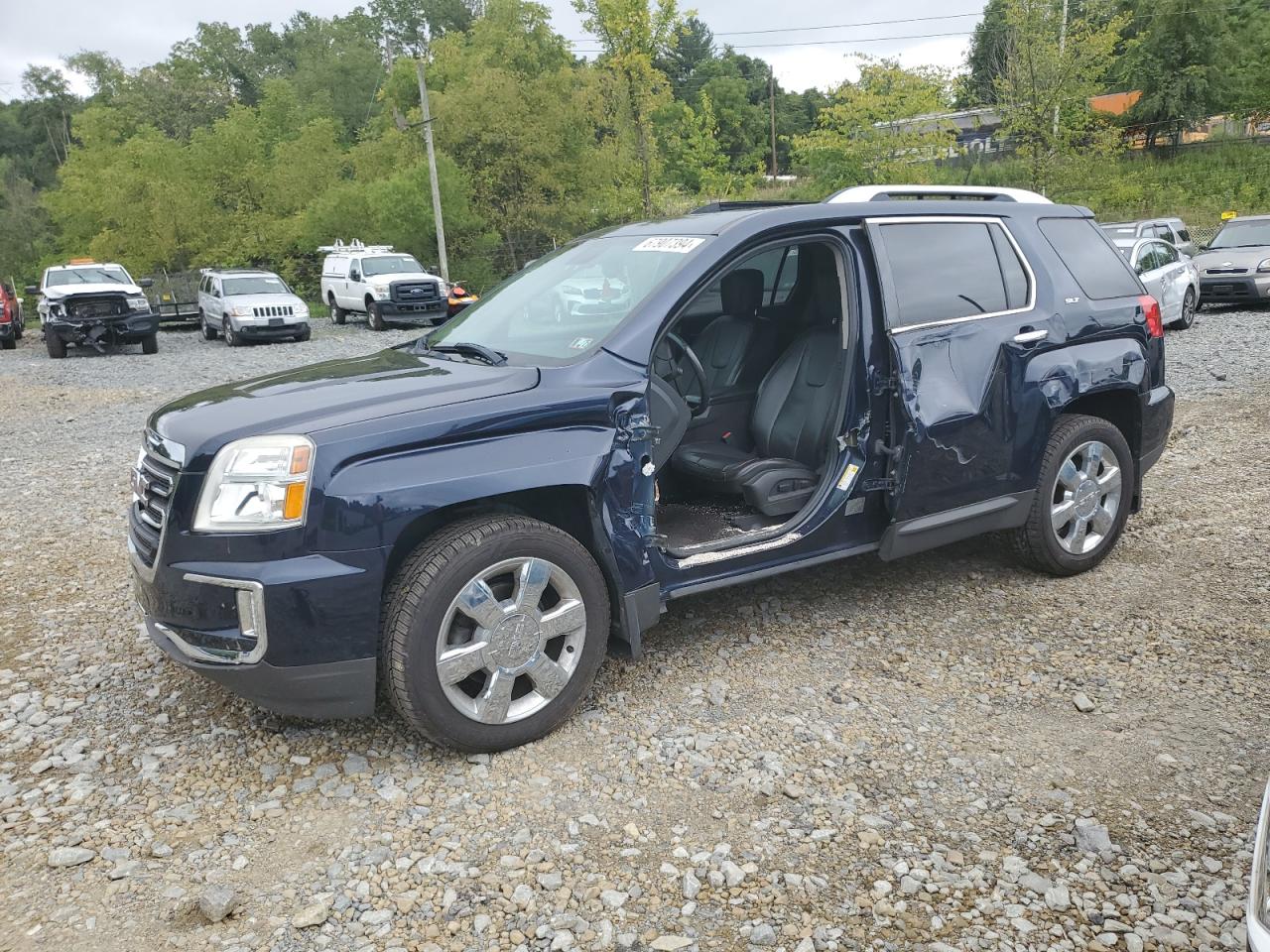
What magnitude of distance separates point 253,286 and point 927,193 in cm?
2084

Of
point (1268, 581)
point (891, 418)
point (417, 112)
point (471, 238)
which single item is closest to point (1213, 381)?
point (1268, 581)

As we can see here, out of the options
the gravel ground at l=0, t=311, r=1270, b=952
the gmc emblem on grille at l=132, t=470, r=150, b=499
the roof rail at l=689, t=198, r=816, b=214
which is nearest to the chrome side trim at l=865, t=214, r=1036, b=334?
the roof rail at l=689, t=198, r=816, b=214

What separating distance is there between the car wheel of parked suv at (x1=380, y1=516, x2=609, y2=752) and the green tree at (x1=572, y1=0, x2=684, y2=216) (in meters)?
29.7

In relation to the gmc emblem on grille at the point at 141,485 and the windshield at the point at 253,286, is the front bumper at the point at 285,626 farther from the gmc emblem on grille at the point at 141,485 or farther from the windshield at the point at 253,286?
the windshield at the point at 253,286

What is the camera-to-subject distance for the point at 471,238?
35.0 meters

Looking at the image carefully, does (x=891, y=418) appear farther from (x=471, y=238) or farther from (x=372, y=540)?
(x=471, y=238)

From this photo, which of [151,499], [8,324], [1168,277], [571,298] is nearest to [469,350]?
[571,298]

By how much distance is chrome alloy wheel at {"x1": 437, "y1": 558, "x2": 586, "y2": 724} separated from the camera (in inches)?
128

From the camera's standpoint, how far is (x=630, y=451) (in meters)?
3.55

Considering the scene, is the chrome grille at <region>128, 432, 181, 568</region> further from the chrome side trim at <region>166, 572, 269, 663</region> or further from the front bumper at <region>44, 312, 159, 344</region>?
the front bumper at <region>44, 312, 159, 344</region>

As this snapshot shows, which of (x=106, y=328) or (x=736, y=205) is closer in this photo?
(x=736, y=205)

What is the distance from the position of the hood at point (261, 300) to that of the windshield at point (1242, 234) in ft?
61.6

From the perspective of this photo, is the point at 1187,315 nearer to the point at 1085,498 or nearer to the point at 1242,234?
the point at 1242,234

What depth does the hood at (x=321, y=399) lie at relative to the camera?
3.21 m
